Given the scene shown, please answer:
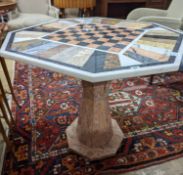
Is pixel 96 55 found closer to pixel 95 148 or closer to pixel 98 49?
pixel 98 49

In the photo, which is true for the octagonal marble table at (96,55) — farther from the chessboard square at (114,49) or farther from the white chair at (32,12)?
the white chair at (32,12)

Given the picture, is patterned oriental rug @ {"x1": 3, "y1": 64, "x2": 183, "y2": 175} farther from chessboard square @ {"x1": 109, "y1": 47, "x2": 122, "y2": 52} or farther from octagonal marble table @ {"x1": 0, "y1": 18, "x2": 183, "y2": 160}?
chessboard square @ {"x1": 109, "y1": 47, "x2": 122, "y2": 52}

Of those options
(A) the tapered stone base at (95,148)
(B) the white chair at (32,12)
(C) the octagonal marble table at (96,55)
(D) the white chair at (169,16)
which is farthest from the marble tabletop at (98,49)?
(B) the white chair at (32,12)

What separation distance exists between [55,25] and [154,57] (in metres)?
0.88

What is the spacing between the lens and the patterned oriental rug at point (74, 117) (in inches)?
50.4

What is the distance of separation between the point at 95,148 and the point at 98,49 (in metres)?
0.73

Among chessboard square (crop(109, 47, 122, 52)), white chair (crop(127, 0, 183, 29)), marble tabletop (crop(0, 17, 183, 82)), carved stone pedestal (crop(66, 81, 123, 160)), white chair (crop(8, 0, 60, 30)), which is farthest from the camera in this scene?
white chair (crop(8, 0, 60, 30))

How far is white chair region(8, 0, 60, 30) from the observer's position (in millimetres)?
2631

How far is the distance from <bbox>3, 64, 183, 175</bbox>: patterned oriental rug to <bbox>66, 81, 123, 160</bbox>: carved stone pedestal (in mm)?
52

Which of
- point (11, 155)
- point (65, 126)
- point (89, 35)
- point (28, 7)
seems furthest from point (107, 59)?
point (28, 7)

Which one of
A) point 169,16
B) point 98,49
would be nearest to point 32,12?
point 169,16

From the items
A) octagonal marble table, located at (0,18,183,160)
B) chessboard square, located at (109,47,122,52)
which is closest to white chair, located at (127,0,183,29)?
octagonal marble table, located at (0,18,183,160)

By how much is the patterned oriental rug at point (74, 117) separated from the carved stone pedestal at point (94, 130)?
0.05 m

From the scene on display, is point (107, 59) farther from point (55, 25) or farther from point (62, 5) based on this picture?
point (62, 5)
